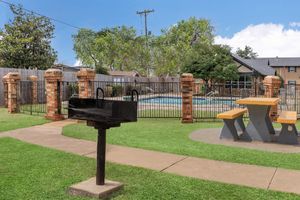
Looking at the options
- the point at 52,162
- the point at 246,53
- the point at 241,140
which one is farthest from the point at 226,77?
the point at 246,53

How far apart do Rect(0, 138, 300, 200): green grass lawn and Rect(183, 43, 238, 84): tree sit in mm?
28381

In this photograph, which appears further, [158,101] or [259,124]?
[158,101]

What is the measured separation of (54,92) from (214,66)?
935 inches

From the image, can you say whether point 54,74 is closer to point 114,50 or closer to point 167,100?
point 167,100

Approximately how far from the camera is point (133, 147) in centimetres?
752

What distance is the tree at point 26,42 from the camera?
93.1 feet

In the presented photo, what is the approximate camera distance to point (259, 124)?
8500 millimetres

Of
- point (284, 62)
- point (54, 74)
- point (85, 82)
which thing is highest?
point (284, 62)

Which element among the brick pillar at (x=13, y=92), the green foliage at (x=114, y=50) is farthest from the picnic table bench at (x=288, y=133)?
the green foliage at (x=114, y=50)

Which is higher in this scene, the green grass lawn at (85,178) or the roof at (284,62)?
the roof at (284,62)

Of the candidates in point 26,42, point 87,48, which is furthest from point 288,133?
point 87,48

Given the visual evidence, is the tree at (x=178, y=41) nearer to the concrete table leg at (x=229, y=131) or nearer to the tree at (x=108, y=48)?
the tree at (x=108, y=48)

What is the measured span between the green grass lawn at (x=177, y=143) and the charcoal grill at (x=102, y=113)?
2.65 meters

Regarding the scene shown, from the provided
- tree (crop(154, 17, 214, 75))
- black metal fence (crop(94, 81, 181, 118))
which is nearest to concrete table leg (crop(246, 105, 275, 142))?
black metal fence (crop(94, 81, 181, 118))
